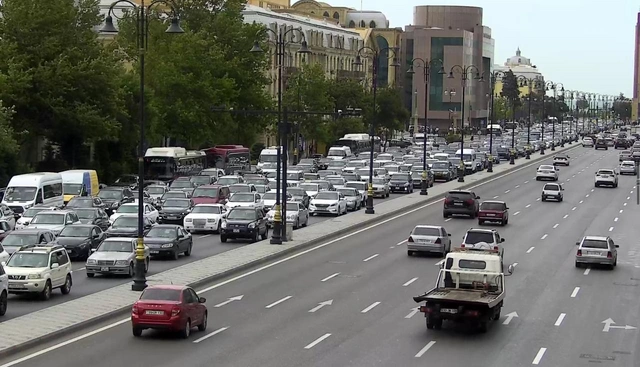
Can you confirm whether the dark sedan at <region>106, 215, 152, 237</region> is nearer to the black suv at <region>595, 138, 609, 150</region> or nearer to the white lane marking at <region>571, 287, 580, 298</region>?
the white lane marking at <region>571, 287, 580, 298</region>

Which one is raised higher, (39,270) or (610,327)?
(39,270)

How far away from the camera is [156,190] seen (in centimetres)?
6662

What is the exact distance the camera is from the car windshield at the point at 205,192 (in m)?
63.0

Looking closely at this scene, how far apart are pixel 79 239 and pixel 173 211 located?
1475cm

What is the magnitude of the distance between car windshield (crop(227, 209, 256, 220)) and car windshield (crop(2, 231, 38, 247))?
12.9 m

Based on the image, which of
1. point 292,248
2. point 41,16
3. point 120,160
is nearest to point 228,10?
point 120,160

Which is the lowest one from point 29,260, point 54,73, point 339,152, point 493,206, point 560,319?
point 560,319

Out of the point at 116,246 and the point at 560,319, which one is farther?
the point at 116,246

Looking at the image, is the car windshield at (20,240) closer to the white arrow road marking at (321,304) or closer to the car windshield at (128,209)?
the white arrow road marking at (321,304)

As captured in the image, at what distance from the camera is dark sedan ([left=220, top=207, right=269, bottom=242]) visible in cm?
5044

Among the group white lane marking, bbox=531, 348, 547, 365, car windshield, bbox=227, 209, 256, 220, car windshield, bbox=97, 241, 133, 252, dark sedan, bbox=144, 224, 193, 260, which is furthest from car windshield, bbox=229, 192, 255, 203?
white lane marking, bbox=531, 348, 547, 365

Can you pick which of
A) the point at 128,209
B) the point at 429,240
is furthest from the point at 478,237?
the point at 128,209

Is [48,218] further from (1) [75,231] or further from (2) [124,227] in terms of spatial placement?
(1) [75,231]

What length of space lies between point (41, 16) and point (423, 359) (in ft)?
186
